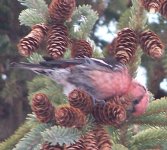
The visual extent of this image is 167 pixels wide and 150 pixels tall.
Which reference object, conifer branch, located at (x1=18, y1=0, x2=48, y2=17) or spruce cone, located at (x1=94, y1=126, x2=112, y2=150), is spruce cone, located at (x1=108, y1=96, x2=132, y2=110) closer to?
spruce cone, located at (x1=94, y1=126, x2=112, y2=150)

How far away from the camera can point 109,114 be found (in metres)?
1.39

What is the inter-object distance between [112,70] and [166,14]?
243mm

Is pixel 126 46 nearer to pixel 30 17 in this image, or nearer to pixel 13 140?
pixel 30 17

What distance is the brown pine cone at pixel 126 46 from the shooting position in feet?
4.94

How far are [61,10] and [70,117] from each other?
1.11ft

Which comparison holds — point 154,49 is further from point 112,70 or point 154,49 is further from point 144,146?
point 144,146

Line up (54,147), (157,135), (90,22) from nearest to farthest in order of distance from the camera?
(54,147)
(157,135)
(90,22)

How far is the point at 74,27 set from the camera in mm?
1619

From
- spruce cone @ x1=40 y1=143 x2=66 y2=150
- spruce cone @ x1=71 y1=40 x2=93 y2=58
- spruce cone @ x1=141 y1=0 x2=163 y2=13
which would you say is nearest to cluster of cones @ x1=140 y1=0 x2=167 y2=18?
spruce cone @ x1=141 y1=0 x2=163 y2=13

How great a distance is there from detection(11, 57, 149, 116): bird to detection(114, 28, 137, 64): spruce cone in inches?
0.9

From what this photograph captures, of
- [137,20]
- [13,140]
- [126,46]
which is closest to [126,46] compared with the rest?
[126,46]

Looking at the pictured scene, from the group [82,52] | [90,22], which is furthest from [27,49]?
[90,22]

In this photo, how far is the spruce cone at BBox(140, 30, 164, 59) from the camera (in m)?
1.43

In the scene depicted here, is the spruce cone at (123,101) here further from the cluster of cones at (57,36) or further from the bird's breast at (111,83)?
the cluster of cones at (57,36)
